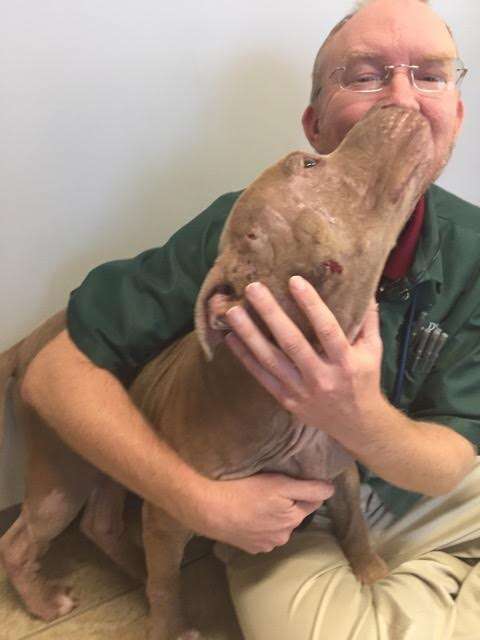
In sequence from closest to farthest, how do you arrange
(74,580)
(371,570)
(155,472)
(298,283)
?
(298,283) < (155,472) < (371,570) < (74,580)

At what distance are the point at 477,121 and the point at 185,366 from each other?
145cm

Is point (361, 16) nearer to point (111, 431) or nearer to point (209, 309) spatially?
point (209, 309)

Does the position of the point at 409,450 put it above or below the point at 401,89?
below

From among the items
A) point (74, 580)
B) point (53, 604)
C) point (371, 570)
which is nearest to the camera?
point (371, 570)

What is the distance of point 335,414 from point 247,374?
16 cm

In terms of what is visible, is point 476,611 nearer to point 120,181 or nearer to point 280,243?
point 280,243

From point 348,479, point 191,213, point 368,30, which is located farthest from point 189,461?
point 368,30

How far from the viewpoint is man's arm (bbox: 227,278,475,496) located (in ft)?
2.89

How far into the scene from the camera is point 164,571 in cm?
131

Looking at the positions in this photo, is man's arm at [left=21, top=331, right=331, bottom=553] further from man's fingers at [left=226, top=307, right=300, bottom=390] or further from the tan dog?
man's fingers at [left=226, top=307, right=300, bottom=390]

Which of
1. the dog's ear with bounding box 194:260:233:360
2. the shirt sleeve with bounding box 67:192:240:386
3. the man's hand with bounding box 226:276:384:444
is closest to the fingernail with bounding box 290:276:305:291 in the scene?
the man's hand with bounding box 226:276:384:444

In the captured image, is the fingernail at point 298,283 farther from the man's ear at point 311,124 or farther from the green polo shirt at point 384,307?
the man's ear at point 311,124

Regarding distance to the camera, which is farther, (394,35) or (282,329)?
(394,35)

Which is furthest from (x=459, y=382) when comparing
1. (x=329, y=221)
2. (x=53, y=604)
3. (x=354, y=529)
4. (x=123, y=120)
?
(x=53, y=604)
